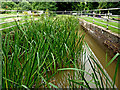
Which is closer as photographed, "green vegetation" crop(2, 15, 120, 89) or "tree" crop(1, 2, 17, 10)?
"green vegetation" crop(2, 15, 120, 89)

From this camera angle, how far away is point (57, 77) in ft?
4.50

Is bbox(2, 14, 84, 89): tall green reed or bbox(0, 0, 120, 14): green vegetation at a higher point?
bbox(0, 0, 120, 14): green vegetation

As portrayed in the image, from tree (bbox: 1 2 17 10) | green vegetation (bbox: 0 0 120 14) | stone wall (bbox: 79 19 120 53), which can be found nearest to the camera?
stone wall (bbox: 79 19 120 53)

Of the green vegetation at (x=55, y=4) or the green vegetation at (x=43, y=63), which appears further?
the green vegetation at (x=55, y=4)

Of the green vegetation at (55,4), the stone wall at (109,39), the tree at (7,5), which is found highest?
the green vegetation at (55,4)

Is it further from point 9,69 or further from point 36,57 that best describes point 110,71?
point 9,69

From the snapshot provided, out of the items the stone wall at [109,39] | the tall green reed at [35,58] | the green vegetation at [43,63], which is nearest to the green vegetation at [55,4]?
the stone wall at [109,39]

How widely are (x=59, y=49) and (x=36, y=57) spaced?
535mm

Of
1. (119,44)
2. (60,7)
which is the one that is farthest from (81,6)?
(119,44)

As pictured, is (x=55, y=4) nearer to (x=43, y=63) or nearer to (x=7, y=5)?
(x=7, y=5)

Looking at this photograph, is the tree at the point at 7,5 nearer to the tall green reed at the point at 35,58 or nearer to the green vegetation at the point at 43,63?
the tall green reed at the point at 35,58

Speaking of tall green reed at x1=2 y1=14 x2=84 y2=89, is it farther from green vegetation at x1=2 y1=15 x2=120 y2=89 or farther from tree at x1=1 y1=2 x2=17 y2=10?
tree at x1=1 y1=2 x2=17 y2=10

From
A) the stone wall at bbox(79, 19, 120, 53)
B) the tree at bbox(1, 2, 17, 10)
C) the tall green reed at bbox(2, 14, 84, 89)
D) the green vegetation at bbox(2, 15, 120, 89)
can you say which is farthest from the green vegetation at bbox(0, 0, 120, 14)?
the green vegetation at bbox(2, 15, 120, 89)

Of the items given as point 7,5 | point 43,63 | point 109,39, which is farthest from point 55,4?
point 43,63
